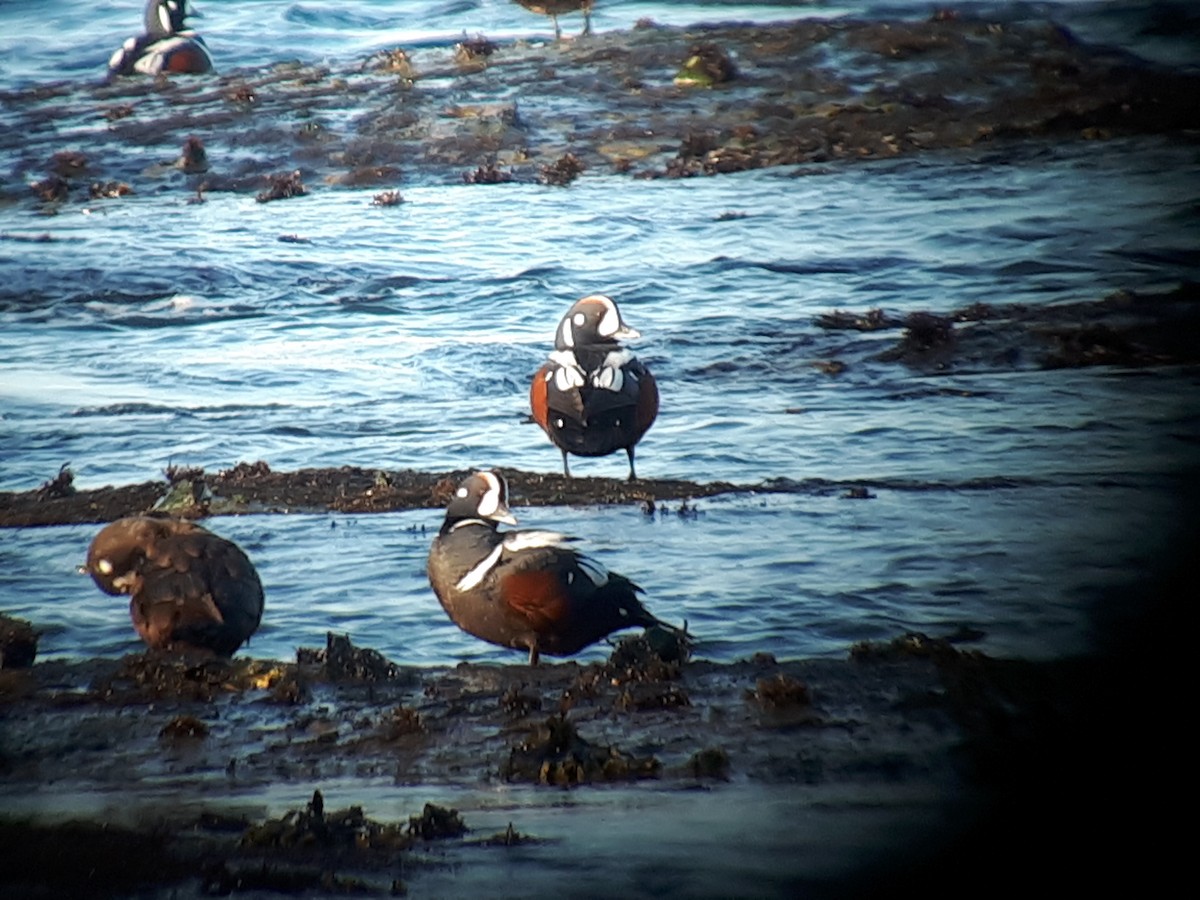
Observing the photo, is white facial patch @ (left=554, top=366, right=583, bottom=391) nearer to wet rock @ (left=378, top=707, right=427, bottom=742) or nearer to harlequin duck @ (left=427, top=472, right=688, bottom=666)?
harlequin duck @ (left=427, top=472, right=688, bottom=666)

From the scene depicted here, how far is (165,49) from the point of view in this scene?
41.3 ft

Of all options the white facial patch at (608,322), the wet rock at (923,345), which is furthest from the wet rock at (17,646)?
the wet rock at (923,345)

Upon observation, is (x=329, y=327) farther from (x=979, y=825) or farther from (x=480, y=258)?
(x=979, y=825)

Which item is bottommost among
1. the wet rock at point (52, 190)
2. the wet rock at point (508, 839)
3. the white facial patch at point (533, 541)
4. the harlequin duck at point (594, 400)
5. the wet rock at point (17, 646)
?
Result: the wet rock at point (52, 190)

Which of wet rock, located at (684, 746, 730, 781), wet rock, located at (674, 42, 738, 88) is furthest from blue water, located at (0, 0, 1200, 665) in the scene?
wet rock, located at (684, 746, 730, 781)

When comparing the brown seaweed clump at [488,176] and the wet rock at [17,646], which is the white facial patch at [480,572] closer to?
the wet rock at [17,646]

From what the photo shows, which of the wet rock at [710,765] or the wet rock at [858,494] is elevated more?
the wet rock at [710,765]

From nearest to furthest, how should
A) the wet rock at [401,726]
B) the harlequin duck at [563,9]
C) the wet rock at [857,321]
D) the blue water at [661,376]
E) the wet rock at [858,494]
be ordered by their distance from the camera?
the wet rock at [401,726]
the blue water at [661,376]
the wet rock at [858,494]
the wet rock at [857,321]
the harlequin duck at [563,9]

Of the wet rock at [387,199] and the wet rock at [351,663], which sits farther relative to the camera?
the wet rock at [387,199]

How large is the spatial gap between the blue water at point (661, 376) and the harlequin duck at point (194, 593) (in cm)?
25

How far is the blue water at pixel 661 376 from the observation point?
488 cm

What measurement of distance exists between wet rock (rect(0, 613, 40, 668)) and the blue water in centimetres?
15

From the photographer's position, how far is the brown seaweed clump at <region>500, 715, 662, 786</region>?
3443mm

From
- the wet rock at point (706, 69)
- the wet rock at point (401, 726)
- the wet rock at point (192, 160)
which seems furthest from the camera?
the wet rock at point (706, 69)
